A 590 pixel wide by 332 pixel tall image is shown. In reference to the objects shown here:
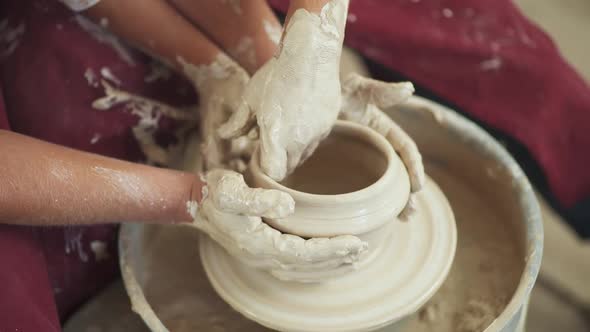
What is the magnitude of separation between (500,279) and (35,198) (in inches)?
34.8

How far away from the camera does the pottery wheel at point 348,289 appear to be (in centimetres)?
100

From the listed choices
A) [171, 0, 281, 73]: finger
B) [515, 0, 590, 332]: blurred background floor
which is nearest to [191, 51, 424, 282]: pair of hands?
[171, 0, 281, 73]: finger

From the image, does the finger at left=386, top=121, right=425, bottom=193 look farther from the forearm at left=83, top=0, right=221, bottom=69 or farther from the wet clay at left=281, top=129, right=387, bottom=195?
the forearm at left=83, top=0, right=221, bottom=69

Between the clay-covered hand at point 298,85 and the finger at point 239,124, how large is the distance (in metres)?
0.05

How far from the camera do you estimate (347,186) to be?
3.95 ft

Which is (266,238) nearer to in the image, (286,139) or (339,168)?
(286,139)

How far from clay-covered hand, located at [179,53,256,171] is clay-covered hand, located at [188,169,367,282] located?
0.14 m

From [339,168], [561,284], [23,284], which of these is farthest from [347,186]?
[561,284]

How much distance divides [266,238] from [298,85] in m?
0.26

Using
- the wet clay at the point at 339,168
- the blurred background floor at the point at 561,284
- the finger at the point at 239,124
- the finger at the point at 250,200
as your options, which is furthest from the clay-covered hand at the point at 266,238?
the blurred background floor at the point at 561,284

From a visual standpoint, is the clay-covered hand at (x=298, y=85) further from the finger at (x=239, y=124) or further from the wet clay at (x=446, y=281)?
the wet clay at (x=446, y=281)

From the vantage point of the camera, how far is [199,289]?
3.94 feet

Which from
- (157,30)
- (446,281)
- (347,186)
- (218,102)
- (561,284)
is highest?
(157,30)

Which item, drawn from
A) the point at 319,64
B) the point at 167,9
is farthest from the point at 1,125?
the point at 319,64
